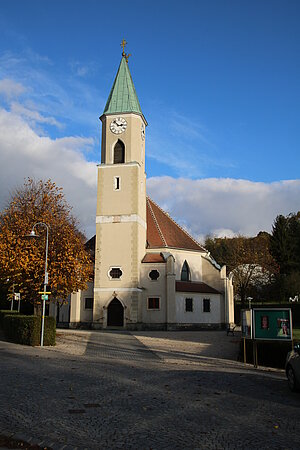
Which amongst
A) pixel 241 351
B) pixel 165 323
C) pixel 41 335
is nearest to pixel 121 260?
pixel 165 323

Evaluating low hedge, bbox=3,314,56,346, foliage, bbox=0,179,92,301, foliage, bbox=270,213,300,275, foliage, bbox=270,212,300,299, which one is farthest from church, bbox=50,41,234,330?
foliage, bbox=270,213,300,275

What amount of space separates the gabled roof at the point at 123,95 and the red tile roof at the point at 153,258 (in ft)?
47.1

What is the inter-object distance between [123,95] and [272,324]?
34.1m

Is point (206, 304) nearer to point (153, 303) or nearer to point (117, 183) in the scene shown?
point (153, 303)

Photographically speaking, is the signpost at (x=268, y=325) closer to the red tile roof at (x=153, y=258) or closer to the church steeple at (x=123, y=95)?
the red tile roof at (x=153, y=258)

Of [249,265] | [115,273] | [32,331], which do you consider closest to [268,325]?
[32,331]

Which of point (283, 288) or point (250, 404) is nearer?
point (250, 404)

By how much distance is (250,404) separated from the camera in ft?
29.6

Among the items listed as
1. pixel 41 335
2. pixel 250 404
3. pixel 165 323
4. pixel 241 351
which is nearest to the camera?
pixel 250 404

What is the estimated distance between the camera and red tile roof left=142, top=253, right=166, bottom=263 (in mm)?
40312

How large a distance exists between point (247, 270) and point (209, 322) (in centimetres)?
1965

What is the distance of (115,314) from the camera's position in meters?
39.0

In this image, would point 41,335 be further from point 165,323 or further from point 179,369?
point 165,323

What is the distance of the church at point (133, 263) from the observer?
128 feet
